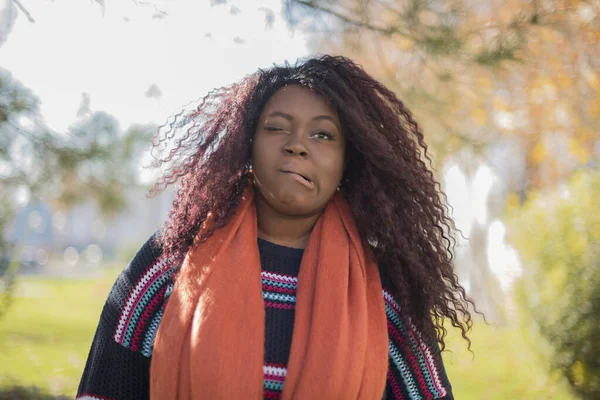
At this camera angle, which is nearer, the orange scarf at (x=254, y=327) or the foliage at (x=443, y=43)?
the orange scarf at (x=254, y=327)

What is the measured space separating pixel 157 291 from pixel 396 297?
0.76m

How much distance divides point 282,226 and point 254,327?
37 centimetres

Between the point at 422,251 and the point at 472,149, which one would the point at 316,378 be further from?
the point at 472,149

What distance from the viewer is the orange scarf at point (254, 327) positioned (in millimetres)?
1950

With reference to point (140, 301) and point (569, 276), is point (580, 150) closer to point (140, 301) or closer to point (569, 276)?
point (569, 276)

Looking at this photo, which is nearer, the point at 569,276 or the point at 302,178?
the point at 302,178

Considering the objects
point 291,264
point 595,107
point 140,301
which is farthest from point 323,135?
point 595,107

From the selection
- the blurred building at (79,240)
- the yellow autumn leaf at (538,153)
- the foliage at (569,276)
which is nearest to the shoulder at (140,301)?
the foliage at (569,276)

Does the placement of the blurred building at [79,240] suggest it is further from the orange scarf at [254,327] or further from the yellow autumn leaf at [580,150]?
the orange scarf at [254,327]

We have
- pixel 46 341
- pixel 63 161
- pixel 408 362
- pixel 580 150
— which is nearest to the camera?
pixel 408 362

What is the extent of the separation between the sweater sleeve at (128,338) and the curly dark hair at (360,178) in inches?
4.8

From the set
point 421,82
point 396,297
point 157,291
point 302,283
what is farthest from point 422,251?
point 421,82

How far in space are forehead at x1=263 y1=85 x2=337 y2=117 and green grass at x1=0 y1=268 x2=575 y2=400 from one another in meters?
1.83

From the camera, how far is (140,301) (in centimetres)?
215
